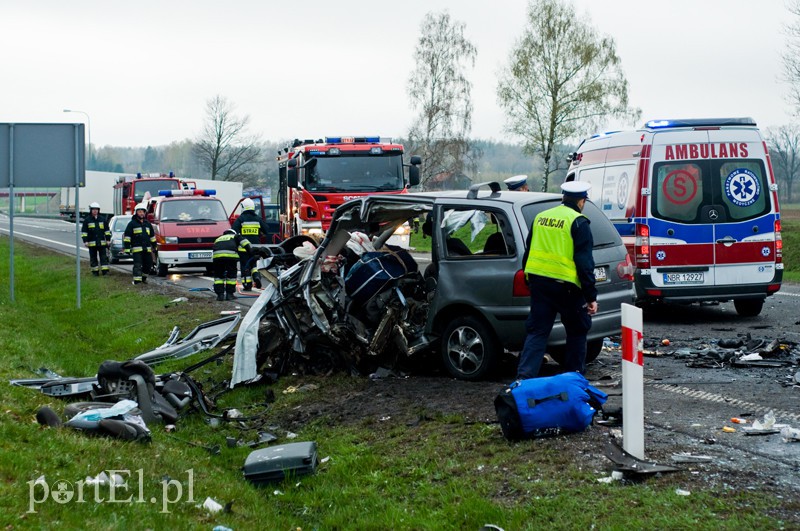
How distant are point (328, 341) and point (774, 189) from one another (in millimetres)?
6631

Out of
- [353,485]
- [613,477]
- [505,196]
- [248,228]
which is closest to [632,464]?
[613,477]

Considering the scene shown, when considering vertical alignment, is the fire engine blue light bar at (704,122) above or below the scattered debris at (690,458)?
above

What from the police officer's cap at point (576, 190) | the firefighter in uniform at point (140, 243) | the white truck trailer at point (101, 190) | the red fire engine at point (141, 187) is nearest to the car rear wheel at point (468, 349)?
the police officer's cap at point (576, 190)

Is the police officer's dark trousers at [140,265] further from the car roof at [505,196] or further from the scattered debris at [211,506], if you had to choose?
the scattered debris at [211,506]

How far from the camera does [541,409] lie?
647cm

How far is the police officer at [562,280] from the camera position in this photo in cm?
742

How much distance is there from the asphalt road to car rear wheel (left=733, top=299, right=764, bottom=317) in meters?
0.12

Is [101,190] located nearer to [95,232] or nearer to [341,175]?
[95,232]

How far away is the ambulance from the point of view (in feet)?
41.8

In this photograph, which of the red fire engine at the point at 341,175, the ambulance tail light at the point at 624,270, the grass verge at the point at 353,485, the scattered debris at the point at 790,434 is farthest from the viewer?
the red fire engine at the point at 341,175

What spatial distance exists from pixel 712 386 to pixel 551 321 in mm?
1728

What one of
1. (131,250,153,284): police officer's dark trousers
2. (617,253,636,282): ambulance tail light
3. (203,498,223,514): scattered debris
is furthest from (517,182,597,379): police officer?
(131,250,153,284): police officer's dark trousers

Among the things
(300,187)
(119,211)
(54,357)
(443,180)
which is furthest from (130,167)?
(54,357)

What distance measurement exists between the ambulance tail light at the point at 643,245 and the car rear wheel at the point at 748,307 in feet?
4.91
